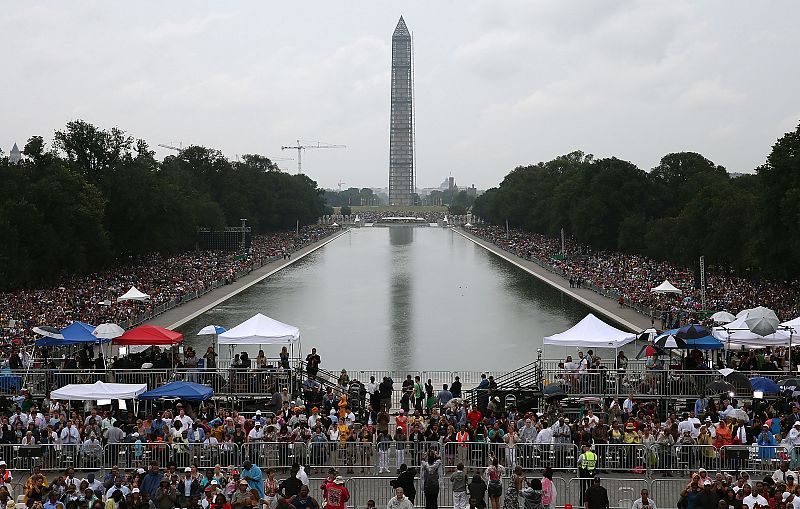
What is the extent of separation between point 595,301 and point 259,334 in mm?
34349

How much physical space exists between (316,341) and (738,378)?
76.8 ft

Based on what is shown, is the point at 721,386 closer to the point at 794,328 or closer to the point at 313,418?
the point at 794,328

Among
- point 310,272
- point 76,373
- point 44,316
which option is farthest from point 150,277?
point 76,373

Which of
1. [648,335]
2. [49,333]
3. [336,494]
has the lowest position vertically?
[336,494]

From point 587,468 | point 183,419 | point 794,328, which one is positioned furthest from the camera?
point 794,328

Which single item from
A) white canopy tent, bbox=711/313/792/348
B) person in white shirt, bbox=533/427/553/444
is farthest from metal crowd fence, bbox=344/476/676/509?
white canopy tent, bbox=711/313/792/348

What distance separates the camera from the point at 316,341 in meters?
44.2

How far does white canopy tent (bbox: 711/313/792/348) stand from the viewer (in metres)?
27.8

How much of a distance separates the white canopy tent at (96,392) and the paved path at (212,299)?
79.5 ft

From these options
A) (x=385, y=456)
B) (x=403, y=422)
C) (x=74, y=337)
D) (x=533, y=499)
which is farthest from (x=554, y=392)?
(x=74, y=337)

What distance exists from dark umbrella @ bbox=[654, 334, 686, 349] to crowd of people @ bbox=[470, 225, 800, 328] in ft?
31.4

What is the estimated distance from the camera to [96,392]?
2253 centimetres

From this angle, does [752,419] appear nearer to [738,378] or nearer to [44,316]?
[738,378]

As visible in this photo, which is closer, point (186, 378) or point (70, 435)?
point (70, 435)
